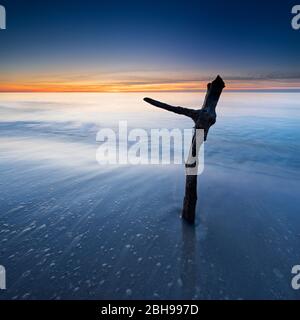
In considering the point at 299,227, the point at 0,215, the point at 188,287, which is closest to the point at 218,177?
the point at 299,227

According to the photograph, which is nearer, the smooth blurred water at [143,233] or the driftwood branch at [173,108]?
the smooth blurred water at [143,233]

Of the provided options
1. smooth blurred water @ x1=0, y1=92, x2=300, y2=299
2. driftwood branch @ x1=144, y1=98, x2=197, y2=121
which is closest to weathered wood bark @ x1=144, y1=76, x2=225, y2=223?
driftwood branch @ x1=144, y1=98, x2=197, y2=121

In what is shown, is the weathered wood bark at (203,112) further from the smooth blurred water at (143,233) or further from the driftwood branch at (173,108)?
the smooth blurred water at (143,233)

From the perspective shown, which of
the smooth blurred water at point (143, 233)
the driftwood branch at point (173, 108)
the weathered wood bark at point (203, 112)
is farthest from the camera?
the weathered wood bark at point (203, 112)

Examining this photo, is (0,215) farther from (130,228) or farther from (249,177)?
(249,177)

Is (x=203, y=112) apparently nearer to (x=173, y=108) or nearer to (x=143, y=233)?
(x=173, y=108)

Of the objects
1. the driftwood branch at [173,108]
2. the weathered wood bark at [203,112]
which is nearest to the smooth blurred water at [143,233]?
the weathered wood bark at [203,112]

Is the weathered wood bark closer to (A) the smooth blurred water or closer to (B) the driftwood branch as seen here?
(B) the driftwood branch

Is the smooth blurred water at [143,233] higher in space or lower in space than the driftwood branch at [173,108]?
lower

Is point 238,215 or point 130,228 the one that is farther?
point 238,215

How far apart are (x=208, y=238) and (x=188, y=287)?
5.71ft

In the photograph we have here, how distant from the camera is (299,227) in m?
7.05

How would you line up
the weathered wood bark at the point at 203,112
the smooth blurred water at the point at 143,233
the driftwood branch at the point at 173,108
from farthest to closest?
the weathered wood bark at the point at 203,112, the driftwood branch at the point at 173,108, the smooth blurred water at the point at 143,233
